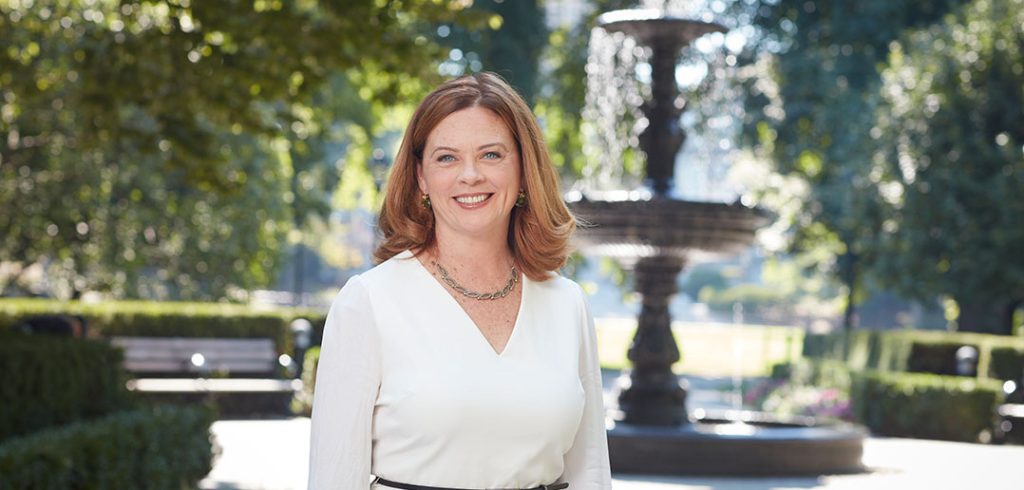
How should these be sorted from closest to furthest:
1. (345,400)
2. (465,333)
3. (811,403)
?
(345,400) → (465,333) → (811,403)

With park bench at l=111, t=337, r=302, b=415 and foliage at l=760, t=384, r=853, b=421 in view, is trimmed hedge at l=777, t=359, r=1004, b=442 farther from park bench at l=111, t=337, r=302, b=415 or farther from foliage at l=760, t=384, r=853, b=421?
park bench at l=111, t=337, r=302, b=415

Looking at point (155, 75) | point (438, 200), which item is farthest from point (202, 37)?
point (438, 200)

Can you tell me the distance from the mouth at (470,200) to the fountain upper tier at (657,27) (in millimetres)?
10929

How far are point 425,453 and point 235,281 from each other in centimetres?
2865

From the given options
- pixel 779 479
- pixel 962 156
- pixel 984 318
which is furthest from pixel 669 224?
pixel 984 318

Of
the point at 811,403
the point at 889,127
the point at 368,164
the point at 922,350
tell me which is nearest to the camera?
the point at 811,403

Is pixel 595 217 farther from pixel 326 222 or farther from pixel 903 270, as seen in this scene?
pixel 326 222

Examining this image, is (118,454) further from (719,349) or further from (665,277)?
(719,349)

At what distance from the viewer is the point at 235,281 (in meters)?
31.6

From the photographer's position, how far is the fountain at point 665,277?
13188 mm

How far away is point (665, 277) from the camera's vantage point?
14.6 metres

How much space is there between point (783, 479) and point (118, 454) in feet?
20.1

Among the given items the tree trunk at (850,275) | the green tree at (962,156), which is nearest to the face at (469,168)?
the green tree at (962,156)

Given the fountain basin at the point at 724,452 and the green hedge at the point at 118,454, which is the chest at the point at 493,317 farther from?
the fountain basin at the point at 724,452
